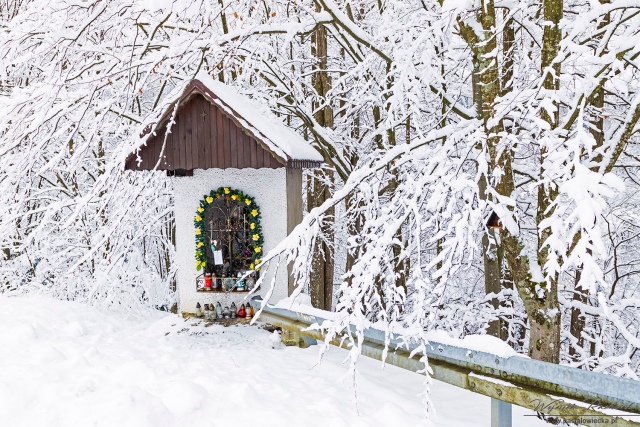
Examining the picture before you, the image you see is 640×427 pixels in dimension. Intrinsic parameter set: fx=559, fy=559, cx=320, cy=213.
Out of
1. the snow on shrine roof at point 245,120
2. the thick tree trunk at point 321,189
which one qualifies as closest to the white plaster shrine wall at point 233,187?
the snow on shrine roof at point 245,120

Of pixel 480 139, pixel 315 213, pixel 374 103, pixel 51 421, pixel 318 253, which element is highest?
pixel 374 103

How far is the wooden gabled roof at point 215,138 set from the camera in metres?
6.58

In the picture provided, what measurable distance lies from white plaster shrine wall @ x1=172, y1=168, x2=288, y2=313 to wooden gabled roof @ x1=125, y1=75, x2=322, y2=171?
66 centimetres

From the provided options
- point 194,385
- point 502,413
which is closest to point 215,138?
point 194,385

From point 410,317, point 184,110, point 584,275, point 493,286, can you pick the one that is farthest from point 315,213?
point 493,286

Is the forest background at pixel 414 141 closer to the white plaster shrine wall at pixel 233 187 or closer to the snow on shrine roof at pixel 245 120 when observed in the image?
the snow on shrine roof at pixel 245 120

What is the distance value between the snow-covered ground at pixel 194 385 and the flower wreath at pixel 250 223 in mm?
1007

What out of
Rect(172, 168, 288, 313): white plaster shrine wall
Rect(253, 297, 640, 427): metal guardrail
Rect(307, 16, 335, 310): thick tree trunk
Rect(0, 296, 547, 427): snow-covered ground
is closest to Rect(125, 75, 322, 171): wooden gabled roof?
Rect(172, 168, 288, 313): white plaster shrine wall

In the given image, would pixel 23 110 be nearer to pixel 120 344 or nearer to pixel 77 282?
pixel 120 344

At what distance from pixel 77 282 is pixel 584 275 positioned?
10.6 meters

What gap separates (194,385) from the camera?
4711 mm

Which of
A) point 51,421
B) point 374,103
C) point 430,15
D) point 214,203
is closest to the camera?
point 51,421

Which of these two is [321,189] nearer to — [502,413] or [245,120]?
[245,120]

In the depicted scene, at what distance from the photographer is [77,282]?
11.2 meters
